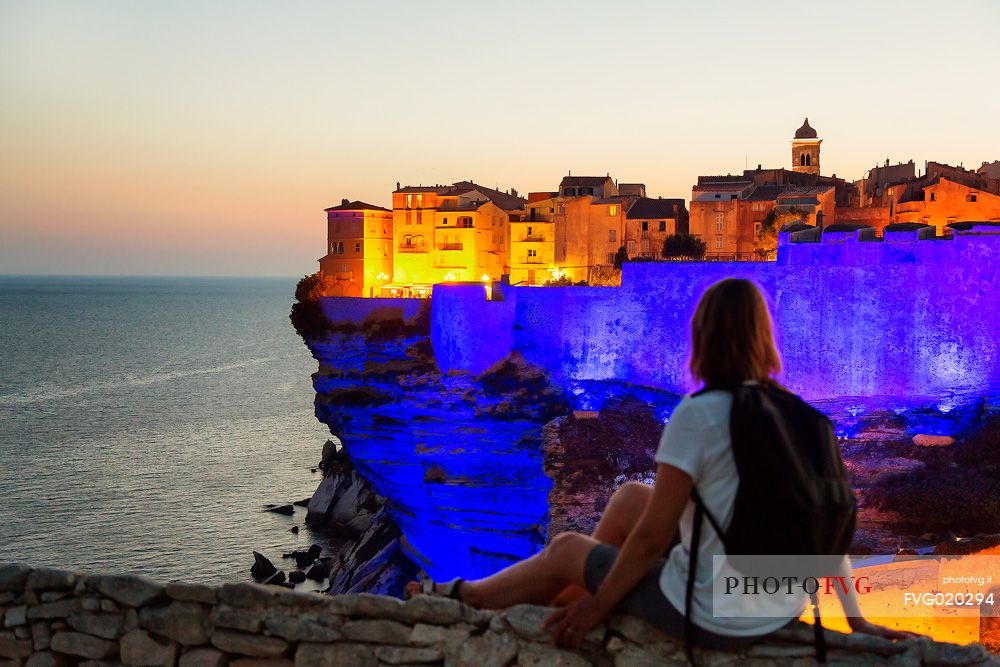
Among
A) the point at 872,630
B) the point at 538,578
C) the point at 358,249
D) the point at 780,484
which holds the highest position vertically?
the point at 358,249

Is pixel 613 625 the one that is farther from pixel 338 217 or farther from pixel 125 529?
pixel 338 217

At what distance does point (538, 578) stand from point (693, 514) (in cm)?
94

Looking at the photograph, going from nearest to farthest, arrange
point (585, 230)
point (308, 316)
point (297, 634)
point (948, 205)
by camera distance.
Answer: point (297, 634)
point (308, 316)
point (948, 205)
point (585, 230)

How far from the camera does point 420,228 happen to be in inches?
1722

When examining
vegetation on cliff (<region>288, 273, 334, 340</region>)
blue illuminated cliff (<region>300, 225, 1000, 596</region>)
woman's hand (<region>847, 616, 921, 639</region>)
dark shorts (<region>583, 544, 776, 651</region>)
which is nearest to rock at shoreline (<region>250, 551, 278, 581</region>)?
blue illuminated cliff (<region>300, 225, 1000, 596</region>)

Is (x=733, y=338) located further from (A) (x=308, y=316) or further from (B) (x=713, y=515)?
(A) (x=308, y=316)

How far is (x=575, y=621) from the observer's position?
12.8 feet

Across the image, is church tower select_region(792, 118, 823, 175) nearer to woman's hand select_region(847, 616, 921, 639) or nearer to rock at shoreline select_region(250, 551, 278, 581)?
rock at shoreline select_region(250, 551, 278, 581)

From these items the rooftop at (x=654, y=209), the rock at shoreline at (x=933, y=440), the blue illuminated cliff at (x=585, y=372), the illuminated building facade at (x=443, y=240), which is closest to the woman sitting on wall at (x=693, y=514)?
the blue illuminated cliff at (x=585, y=372)

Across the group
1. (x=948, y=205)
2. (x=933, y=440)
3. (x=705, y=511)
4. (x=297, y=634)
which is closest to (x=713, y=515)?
(x=705, y=511)

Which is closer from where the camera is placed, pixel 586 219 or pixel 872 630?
pixel 872 630

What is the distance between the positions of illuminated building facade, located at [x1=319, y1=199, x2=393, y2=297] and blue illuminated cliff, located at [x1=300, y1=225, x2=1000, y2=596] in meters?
13.0

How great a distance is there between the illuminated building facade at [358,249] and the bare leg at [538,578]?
3764 cm

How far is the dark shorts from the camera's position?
11.9ft
